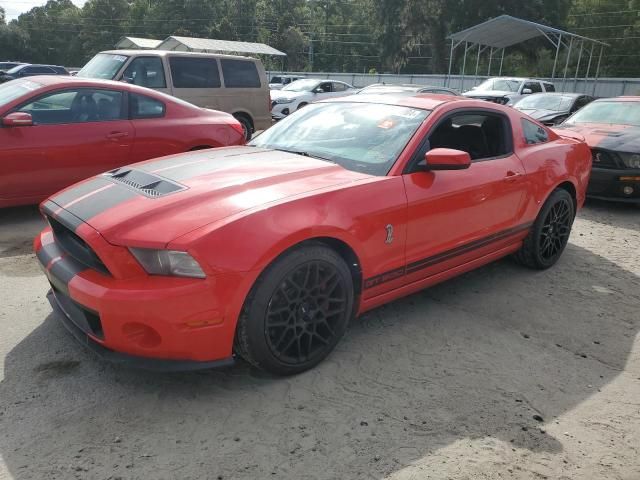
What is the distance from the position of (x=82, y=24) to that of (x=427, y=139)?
82735 mm

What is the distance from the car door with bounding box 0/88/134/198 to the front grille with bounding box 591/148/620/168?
19.3 feet

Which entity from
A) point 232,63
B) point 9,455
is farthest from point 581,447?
point 232,63

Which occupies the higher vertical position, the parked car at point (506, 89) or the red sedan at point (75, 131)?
the red sedan at point (75, 131)

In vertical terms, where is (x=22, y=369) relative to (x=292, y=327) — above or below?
below

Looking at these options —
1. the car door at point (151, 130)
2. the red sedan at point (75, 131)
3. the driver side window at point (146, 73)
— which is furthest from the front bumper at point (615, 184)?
the driver side window at point (146, 73)

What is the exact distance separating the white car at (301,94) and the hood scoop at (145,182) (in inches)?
538

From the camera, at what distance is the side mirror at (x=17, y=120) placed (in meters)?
5.02

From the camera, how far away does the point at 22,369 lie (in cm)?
290

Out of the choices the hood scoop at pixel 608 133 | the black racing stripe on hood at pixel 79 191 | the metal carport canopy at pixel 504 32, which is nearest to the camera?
the black racing stripe on hood at pixel 79 191

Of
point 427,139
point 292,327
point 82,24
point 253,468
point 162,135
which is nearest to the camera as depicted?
point 253,468

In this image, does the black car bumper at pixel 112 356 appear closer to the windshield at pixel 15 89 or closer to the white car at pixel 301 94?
the windshield at pixel 15 89

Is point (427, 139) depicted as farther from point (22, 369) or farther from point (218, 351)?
point (22, 369)

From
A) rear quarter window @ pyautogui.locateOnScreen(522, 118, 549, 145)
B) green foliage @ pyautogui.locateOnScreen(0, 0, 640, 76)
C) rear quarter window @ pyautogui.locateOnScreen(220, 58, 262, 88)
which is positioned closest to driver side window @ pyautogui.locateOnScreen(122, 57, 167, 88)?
rear quarter window @ pyautogui.locateOnScreen(220, 58, 262, 88)

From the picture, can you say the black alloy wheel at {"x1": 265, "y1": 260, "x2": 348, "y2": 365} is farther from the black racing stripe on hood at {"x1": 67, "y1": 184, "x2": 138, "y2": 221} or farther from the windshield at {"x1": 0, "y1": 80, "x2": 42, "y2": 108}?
the windshield at {"x1": 0, "y1": 80, "x2": 42, "y2": 108}
